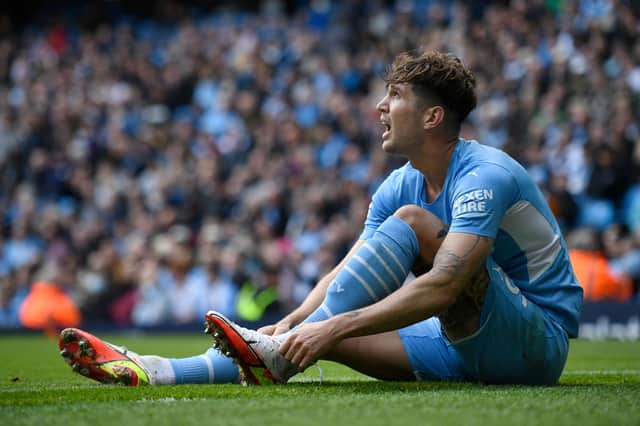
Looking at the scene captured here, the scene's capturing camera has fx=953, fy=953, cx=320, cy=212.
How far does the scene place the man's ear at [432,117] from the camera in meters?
4.00

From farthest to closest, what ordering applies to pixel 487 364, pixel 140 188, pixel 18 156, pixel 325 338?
pixel 18 156 → pixel 140 188 → pixel 487 364 → pixel 325 338

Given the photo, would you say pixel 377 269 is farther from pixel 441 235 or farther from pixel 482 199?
pixel 482 199

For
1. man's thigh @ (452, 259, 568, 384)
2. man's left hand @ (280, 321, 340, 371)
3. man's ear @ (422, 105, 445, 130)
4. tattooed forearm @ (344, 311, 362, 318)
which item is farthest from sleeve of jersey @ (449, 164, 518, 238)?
man's left hand @ (280, 321, 340, 371)

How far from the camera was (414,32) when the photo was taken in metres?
13.9

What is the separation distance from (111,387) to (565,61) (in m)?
8.79

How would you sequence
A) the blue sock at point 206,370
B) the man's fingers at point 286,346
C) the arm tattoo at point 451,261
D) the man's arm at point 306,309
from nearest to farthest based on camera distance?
1. the arm tattoo at point 451,261
2. the man's fingers at point 286,346
3. the man's arm at point 306,309
4. the blue sock at point 206,370

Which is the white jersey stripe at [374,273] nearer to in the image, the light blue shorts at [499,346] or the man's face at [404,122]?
the light blue shorts at [499,346]

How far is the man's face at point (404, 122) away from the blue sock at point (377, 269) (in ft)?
1.34

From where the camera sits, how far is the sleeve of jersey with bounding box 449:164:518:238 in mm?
3631

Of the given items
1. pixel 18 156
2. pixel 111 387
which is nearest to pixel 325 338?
pixel 111 387

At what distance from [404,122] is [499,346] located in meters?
1.00

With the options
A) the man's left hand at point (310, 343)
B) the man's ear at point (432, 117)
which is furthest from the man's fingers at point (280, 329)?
the man's ear at point (432, 117)

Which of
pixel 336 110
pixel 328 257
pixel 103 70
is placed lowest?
pixel 328 257

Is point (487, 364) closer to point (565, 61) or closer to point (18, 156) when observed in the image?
point (565, 61)
